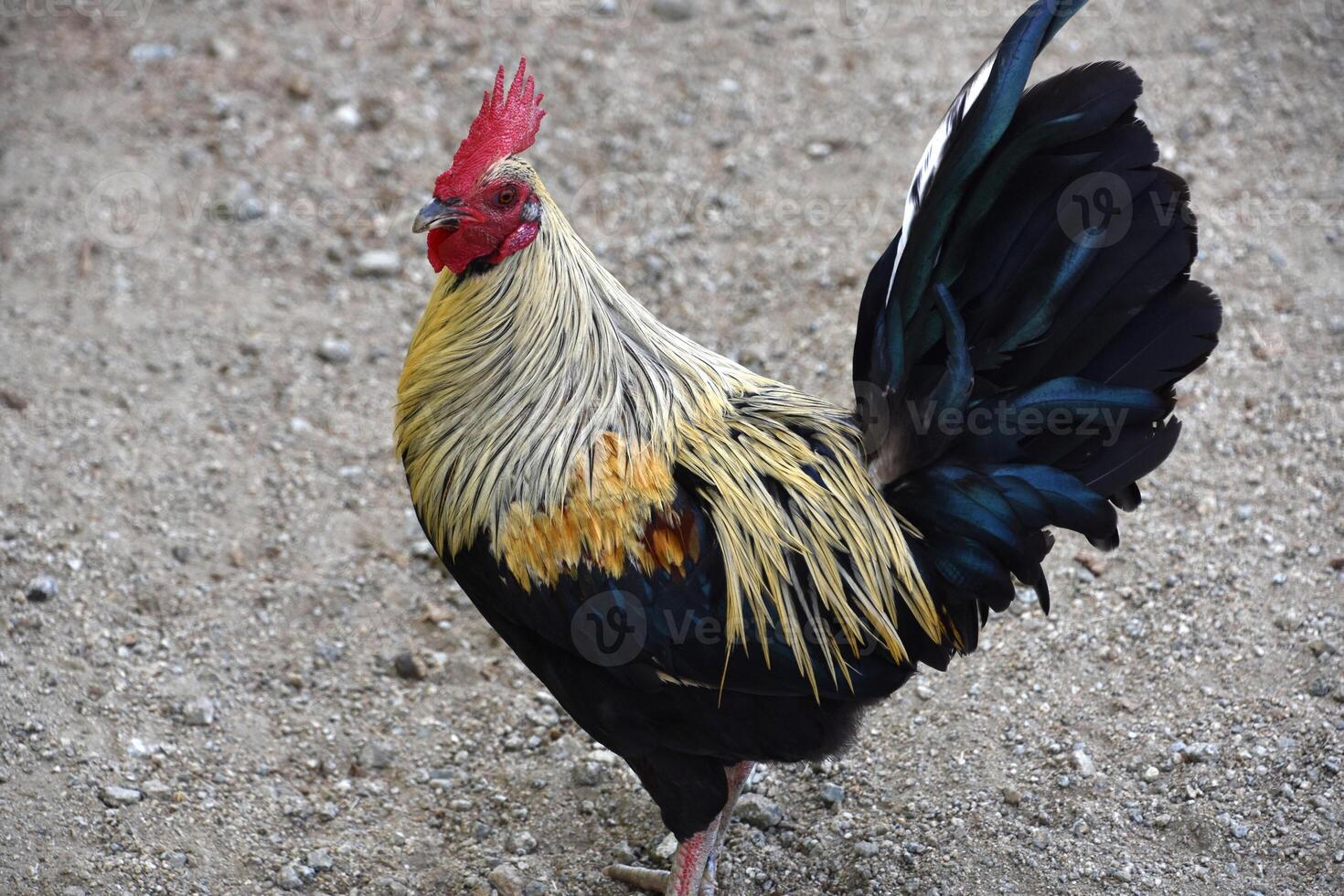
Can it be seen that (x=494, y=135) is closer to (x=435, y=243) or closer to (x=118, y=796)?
(x=435, y=243)

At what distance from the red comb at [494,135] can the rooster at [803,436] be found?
13mm

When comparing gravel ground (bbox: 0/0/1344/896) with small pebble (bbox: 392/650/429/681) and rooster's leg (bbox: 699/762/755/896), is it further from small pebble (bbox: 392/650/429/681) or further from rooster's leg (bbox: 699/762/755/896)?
rooster's leg (bbox: 699/762/755/896)

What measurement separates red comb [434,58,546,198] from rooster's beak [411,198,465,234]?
0.03 metres

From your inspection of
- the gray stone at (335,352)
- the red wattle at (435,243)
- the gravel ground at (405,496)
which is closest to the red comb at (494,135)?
the red wattle at (435,243)

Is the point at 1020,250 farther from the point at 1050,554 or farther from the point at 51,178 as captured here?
the point at 51,178

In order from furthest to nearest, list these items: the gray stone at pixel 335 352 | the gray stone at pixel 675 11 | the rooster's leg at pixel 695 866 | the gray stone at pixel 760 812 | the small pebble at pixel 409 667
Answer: the gray stone at pixel 675 11 < the gray stone at pixel 335 352 < the small pebble at pixel 409 667 < the gray stone at pixel 760 812 < the rooster's leg at pixel 695 866

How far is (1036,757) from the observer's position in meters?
4.64

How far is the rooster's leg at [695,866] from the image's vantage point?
13.3ft

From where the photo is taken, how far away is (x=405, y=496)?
596cm

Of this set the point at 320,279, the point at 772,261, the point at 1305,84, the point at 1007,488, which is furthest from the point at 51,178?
the point at 1305,84

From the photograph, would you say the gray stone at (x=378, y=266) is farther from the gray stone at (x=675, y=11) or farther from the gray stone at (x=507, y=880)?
the gray stone at (x=507, y=880)

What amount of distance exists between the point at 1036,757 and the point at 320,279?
4798mm

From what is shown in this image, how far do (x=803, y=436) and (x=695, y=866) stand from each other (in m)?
1.55

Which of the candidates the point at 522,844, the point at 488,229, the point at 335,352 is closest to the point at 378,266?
the point at 335,352
